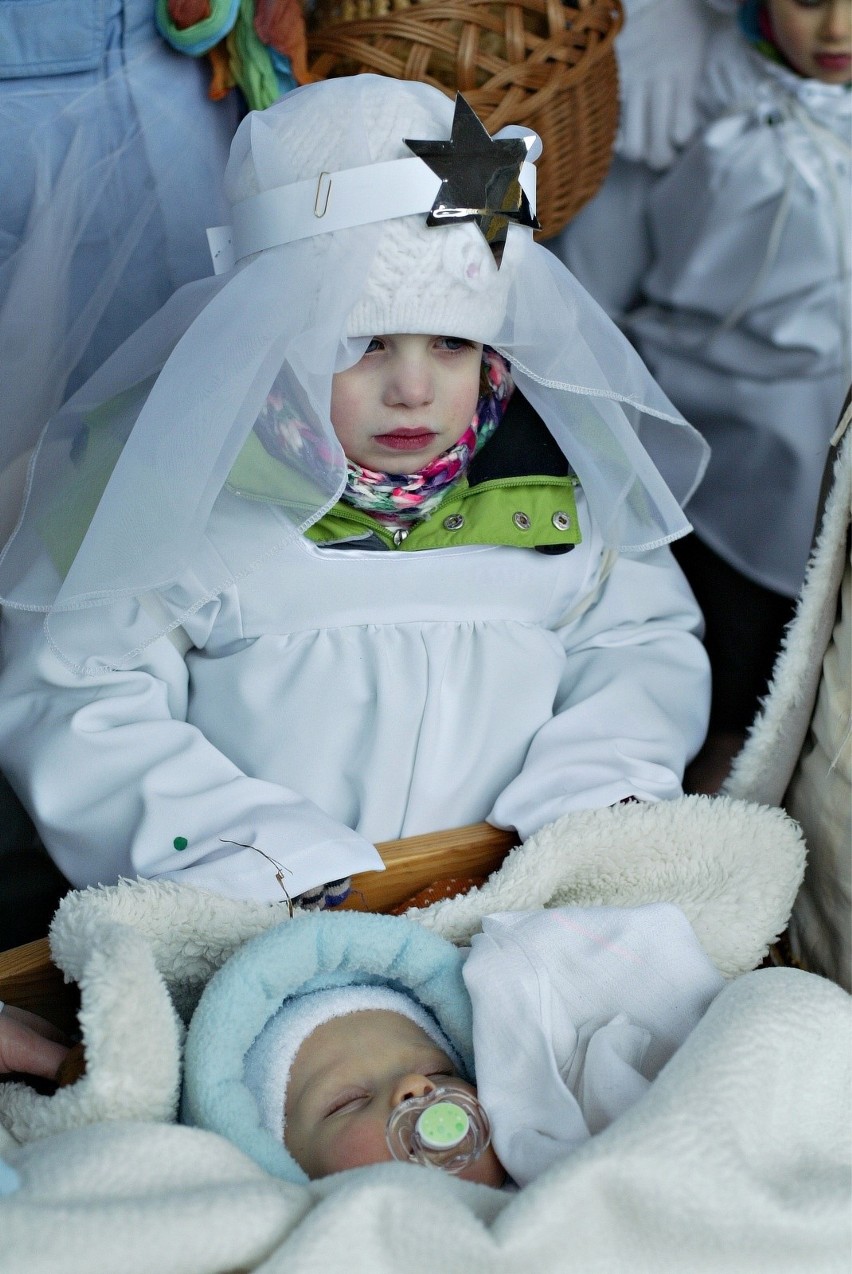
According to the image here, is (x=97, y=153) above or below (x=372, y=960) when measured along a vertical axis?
above

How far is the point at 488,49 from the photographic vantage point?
116 centimetres

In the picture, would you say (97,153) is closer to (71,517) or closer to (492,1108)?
(71,517)

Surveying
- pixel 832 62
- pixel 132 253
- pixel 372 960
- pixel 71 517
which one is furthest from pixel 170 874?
pixel 832 62

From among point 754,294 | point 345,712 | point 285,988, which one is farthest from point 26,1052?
point 754,294

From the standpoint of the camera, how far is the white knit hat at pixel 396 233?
0.90 meters

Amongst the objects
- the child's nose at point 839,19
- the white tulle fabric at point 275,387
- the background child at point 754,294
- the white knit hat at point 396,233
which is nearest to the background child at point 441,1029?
the white tulle fabric at point 275,387

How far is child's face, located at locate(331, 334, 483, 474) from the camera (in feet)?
3.13

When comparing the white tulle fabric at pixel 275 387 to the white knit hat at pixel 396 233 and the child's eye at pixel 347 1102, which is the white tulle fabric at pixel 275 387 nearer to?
the white knit hat at pixel 396 233

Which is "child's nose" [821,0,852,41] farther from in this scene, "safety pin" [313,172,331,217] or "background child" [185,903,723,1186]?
"background child" [185,903,723,1186]

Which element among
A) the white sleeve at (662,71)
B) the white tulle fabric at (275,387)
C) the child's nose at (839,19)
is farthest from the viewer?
the white sleeve at (662,71)

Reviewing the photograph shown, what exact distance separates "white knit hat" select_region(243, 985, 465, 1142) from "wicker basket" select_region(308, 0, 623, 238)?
79cm

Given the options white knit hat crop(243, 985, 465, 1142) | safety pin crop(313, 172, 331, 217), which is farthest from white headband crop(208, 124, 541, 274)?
white knit hat crop(243, 985, 465, 1142)

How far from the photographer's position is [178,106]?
46.8 inches

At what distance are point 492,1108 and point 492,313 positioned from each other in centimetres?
57
